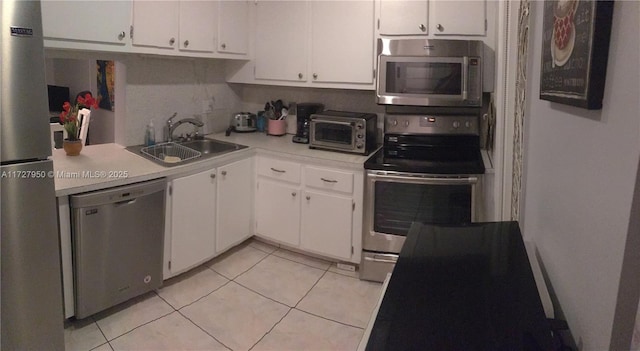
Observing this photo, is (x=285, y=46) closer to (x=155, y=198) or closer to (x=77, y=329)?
(x=155, y=198)

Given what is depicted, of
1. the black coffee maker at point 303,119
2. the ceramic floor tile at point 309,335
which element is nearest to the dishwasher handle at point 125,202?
the ceramic floor tile at point 309,335

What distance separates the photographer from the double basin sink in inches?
106

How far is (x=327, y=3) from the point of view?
9.78ft

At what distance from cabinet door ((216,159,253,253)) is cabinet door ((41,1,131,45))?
3.63ft

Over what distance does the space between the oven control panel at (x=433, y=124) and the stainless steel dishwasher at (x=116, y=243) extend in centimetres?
164

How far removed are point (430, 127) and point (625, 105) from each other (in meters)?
2.10

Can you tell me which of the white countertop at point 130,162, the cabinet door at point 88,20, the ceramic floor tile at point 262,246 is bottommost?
the ceramic floor tile at point 262,246

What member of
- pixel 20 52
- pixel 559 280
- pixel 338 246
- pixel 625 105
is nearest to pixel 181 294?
pixel 338 246

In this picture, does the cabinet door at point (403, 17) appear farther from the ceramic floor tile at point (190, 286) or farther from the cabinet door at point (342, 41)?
the ceramic floor tile at point (190, 286)

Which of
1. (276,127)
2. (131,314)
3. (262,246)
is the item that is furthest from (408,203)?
(131,314)

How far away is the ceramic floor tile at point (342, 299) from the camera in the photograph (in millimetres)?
2404

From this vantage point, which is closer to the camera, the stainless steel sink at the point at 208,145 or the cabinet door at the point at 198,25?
the cabinet door at the point at 198,25

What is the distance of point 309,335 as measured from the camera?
2.21 metres

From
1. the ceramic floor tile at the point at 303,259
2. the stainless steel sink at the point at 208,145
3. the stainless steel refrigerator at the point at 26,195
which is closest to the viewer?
the stainless steel refrigerator at the point at 26,195
